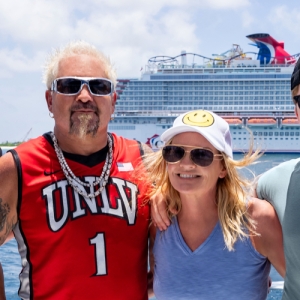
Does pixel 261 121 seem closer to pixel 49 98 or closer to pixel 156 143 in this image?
pixel 156 143

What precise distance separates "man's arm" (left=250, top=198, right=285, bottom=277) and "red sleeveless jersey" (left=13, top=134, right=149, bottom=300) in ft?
1.69

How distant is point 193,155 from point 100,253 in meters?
0.56

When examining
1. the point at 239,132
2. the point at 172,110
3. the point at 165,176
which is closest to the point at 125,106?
the point at 172,110

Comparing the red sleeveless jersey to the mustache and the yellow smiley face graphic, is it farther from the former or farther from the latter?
the yellow smiley face graphic

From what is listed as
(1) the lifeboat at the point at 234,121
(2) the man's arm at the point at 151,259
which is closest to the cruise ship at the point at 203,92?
(1) the lifeboat at the point at 234,121

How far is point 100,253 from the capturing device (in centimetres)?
193

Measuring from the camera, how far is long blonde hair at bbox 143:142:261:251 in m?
1.83

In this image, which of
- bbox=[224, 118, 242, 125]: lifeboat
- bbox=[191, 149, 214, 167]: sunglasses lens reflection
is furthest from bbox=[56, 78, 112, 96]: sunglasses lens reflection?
bbox=[224, 118, 242, 125]: lifeboat

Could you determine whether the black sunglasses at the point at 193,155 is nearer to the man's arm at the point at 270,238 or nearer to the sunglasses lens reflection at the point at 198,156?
the sunglasses lens reflection at the point at 198,156

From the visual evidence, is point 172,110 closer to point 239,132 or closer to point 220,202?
point 239,132

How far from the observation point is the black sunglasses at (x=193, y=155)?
1.84 metres

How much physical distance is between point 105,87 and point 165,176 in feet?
1.52

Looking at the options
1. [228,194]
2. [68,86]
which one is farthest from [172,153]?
[68,86]

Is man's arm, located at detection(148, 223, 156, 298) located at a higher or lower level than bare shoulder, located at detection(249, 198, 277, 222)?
lower
